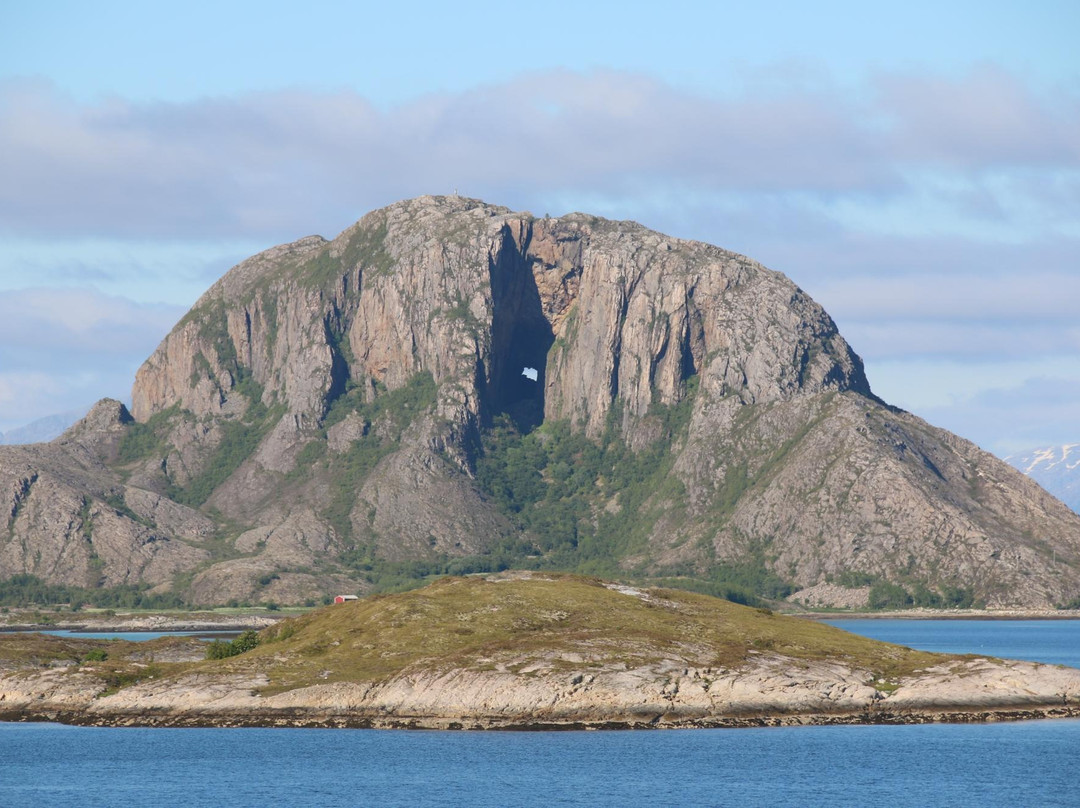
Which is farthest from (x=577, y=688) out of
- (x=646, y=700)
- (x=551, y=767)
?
(x=551, y=767)

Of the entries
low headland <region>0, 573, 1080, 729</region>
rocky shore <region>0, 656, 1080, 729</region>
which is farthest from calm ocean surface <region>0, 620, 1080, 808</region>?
low headland <region>0, 573, 1080, 729</region>

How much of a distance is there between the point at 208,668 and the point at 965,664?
8321 centimetres

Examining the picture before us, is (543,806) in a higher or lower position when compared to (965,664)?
lower

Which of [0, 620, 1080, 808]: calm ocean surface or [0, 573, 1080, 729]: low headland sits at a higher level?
[0, 573, 1080, 729]: low headland

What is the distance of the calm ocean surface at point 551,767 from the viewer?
137m

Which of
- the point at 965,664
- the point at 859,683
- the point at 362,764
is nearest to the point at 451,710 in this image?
the point at 362,764

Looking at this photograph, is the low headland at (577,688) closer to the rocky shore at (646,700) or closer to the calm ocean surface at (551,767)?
the rocky shore at (646,700)

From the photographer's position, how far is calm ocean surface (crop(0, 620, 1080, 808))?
137125 millimetres

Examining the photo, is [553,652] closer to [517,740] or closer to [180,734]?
[517,740]

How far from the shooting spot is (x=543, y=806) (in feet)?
439

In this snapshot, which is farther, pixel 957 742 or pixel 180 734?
pixel 180 734

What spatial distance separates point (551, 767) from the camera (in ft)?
493

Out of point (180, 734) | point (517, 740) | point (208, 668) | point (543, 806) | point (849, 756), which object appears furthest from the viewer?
point (208, 668)

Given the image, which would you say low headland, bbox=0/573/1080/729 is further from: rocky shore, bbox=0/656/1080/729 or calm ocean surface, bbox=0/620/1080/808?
calm ocean surface, bbox=0/620/1080/808
